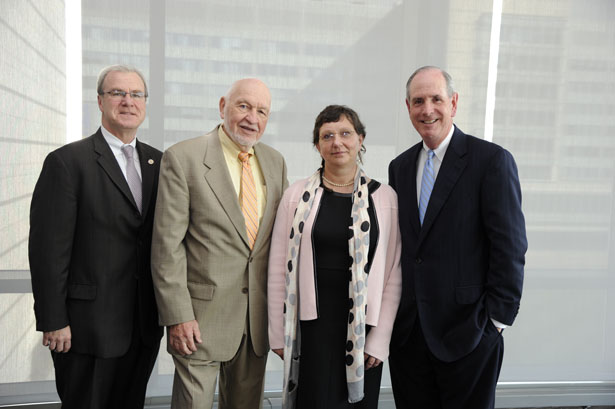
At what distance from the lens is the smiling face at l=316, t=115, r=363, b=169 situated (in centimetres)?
182

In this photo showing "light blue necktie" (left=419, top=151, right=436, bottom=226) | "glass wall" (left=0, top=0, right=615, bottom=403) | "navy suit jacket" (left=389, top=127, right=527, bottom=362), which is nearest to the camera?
"navy suit jacket" (left=389, top=127, right=527, bottom=362)

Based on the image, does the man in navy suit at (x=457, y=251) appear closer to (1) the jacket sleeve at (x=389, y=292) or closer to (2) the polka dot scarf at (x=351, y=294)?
A: (1) the jacket sleeve at (x=389, y=292)

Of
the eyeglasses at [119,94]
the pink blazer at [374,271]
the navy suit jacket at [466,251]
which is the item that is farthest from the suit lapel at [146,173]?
the navy suit jacket at [466,251]

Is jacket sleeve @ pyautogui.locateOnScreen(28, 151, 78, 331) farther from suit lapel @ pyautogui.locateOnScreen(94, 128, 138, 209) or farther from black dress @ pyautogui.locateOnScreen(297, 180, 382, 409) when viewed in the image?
black dress @ pyautogui.locateOnScreen(297, 180, 382, 409)

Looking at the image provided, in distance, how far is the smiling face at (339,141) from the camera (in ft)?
5.98

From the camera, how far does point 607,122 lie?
11.5 ft

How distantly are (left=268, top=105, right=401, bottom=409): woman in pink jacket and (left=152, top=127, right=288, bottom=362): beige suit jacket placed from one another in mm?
110

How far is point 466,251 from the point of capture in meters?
1.80

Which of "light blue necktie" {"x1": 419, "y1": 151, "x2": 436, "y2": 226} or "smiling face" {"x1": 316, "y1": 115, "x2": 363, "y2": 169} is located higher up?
"smiling face" {"x1": 316, "y1": 115, "x2": 363, "y2": 169}

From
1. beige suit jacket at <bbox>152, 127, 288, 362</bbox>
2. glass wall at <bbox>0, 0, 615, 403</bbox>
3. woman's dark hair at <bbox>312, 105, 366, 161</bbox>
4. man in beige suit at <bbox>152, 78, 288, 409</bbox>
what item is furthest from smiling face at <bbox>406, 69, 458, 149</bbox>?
glass wall at <bbox>0, 0, 615, 403</bbox>

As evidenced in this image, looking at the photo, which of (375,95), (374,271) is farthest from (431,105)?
(375,95)

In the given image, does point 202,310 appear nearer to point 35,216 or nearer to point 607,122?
point 35,216

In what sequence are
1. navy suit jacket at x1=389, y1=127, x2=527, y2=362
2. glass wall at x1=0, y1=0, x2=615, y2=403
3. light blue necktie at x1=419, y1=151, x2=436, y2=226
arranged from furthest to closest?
glass wall at x1=0, y1=0, x2=615, y2=403, light blue necktie at x1=419, y1=151, x2=436, y2=226, navy suit jacket at x1=389, y1=127, x2=527, y2=362

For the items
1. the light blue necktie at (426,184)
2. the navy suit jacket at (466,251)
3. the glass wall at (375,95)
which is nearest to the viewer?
the navy suit jacket at (466,251)
